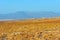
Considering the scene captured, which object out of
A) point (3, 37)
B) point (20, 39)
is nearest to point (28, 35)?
point (20, 39)

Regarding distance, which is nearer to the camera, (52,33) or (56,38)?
(56,38)

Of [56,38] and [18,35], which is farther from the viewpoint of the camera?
[18,35]

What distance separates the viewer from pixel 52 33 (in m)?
18.0

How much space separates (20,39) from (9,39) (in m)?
0.82

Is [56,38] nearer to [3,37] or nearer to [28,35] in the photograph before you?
[28,35]

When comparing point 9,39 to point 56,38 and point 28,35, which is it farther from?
point 56,38

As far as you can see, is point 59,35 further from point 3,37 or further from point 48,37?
point 3,37

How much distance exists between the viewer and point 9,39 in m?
17.8

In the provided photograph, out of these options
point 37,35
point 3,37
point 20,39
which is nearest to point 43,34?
point 37,35

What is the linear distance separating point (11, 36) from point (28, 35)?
4.15ft

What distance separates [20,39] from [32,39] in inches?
36.8

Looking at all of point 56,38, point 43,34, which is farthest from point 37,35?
point 56,38

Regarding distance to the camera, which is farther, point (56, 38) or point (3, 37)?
point (3, 37)

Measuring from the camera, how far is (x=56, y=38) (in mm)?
16719
